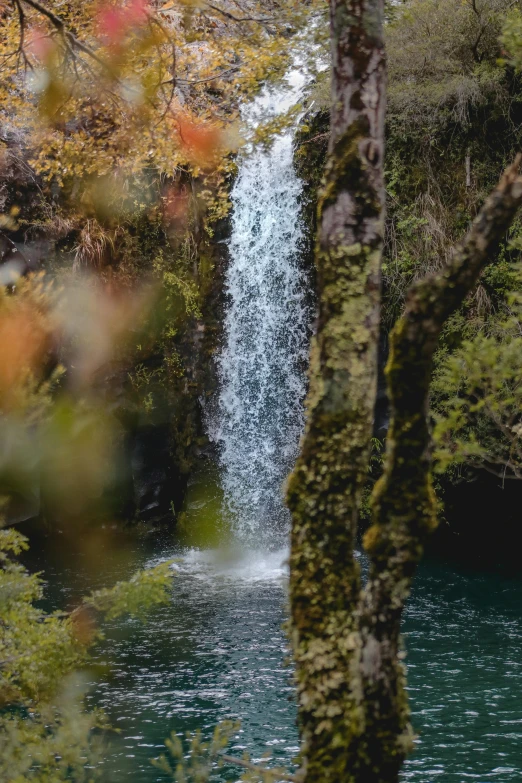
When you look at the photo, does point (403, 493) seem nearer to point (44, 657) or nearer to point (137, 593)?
point (137, 593)

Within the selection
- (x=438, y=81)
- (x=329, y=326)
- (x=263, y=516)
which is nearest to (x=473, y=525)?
(x=263, y=516)

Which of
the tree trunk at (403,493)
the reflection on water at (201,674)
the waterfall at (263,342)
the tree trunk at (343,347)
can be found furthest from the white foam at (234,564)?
→ the tree trunk at (403,493)

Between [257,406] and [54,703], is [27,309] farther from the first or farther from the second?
[257,406]

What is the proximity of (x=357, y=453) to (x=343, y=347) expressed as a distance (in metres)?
0.39

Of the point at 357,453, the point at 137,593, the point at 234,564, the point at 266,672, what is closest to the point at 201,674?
the point at 266,672

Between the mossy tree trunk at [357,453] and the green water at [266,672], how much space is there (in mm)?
1372

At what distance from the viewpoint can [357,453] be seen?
9.48 feet

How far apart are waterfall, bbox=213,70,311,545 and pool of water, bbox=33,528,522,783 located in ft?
8.72

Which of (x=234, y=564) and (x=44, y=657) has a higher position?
(x=44, y=657)

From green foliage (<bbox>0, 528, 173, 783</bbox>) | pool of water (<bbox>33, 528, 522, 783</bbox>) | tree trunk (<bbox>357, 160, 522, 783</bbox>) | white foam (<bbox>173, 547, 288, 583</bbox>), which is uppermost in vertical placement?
tree trunk (<bbox>357, 160, 522, 783</bbox>)

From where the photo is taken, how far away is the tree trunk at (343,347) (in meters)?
2.87

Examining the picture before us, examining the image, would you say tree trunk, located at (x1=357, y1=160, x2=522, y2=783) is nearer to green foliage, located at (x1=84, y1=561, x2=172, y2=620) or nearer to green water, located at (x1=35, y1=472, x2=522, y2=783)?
green water, located at (x1=35, y1=472, x2=522, y2=783)

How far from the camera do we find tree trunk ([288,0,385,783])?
2.87m

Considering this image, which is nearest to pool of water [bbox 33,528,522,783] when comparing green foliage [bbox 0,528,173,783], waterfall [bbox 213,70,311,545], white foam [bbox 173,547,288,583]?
white foam [bbox 173,547,288,583]
